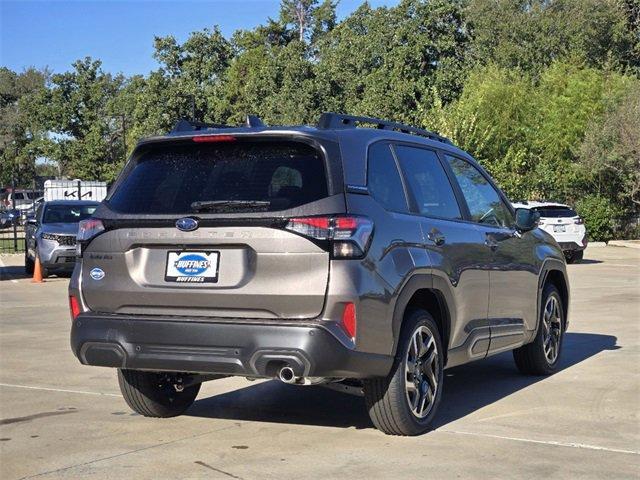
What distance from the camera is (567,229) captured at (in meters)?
26.1

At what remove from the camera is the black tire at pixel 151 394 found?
714cm

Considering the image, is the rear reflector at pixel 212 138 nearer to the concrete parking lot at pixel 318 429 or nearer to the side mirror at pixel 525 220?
the concrete parking lot at pixel 318 429

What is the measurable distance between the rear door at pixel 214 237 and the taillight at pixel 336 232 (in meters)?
0.05

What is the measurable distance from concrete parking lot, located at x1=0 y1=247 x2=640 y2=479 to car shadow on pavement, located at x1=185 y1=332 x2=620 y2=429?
0.04ft

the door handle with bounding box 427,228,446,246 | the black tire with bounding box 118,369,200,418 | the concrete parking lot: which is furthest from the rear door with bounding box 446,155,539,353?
the black tire with bounding box 118,369,200,418

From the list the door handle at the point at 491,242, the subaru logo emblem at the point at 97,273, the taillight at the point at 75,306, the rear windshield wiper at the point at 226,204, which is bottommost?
the taillight at the point at 75,306

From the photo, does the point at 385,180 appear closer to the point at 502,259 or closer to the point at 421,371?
the point at 421,371

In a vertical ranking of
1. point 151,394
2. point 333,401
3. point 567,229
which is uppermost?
point 567,229

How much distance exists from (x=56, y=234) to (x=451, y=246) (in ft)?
53.6

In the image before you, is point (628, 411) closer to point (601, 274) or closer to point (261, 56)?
point (601, 274)

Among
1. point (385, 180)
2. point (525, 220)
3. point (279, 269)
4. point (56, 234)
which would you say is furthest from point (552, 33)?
point (279, 269)

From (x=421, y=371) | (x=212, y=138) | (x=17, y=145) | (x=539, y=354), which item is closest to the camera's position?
(x=212, y=138)

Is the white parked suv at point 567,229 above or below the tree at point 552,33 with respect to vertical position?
below

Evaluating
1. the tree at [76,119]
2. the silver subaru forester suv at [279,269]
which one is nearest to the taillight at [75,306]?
the silver subaru forester suv at [279,269]
